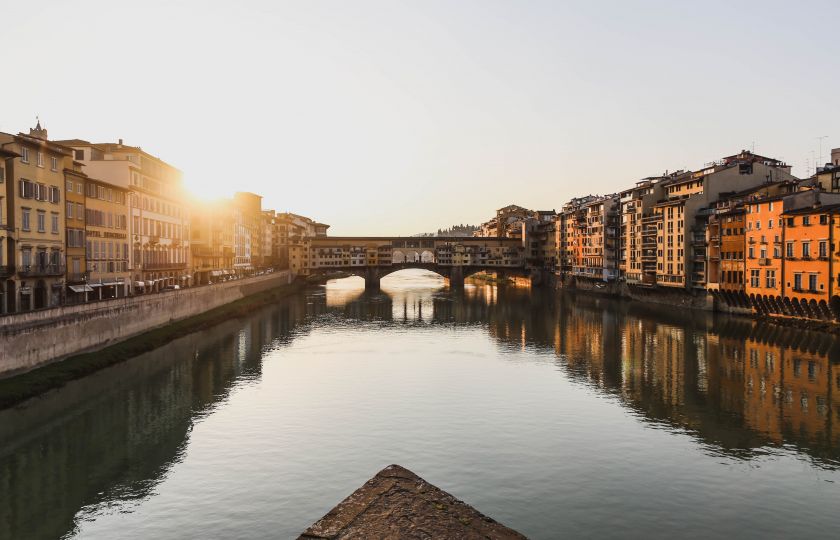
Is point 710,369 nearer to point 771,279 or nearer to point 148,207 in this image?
point 771,279

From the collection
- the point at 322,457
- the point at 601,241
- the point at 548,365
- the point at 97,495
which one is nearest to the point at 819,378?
the point at 548,365

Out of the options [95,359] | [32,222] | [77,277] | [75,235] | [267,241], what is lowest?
[95,359]

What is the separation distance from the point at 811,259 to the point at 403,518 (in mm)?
60631

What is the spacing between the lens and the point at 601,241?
113 m

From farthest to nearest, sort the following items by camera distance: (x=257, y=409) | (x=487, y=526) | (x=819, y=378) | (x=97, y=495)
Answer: (x=819, y=378), (x=257, y=409), (x=97, y=495), (x=487, y=526)

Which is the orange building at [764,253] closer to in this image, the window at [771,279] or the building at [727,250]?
the window at [771,279]

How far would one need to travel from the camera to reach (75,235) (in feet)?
173

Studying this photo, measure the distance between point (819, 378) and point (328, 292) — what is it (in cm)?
10102

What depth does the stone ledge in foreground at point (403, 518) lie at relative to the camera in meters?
15.0

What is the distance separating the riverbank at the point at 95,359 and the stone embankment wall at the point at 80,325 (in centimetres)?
47

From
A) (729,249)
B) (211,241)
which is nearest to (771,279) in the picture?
(729,249)

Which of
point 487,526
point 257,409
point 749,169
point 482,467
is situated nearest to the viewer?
point 487,526

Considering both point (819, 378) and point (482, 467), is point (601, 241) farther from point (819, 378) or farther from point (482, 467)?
point (482, 467)

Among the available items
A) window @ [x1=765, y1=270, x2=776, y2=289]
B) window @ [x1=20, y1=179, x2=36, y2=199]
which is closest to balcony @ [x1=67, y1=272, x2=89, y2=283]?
window @ [x1=20, y1=179, x2=36, y2=199]
